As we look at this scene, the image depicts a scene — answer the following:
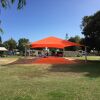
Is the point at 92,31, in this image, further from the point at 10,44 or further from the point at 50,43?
the point at 10,44

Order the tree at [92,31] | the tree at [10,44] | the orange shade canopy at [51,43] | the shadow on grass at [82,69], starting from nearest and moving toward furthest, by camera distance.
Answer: the shadow on grass at [82,69], the tree at [92,31], the orange shade canopy at [51,43], the tree at [10,44]

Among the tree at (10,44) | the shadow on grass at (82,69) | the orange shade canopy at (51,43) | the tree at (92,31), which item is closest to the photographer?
the shadow on grass at (82,69)

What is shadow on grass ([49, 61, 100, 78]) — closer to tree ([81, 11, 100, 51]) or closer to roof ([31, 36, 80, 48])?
tree ([81, 11, 100, 51])

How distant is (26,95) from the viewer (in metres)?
11.1

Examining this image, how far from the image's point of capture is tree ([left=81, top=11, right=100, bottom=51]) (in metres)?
34.9

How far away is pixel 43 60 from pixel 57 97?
22981mm

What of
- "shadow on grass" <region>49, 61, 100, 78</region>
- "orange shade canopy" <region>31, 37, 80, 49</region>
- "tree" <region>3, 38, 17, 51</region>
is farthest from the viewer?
"tree" <region>3, 38, 17, 51</region>

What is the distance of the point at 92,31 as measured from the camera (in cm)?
3662

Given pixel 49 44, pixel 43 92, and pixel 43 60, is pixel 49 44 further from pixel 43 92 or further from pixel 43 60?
pixel 43 92

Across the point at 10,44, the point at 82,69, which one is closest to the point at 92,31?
the point at 82,69

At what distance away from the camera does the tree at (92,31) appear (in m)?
34.9

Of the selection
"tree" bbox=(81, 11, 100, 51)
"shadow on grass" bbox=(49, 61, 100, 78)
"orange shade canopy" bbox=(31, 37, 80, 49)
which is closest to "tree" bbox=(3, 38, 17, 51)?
"orange shade canopy" bbox=(31, 37, 80, 49)

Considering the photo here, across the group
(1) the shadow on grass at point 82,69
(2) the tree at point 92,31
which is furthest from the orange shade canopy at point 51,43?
(1) the shadow on grass at point 82,69

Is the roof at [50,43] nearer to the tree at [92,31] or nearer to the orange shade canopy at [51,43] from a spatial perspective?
the orange shade canopy at [51,43]
